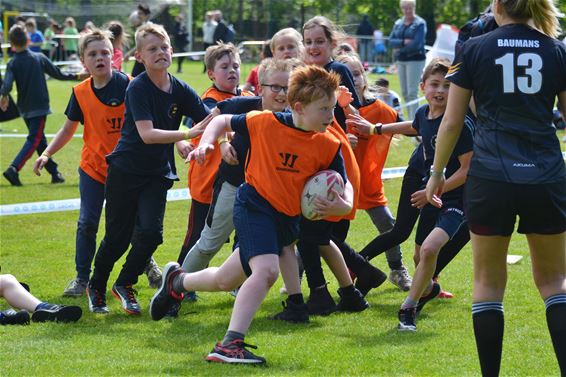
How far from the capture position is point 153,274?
849 centimetres

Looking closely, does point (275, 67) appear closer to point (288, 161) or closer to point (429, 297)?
point (288, 161)

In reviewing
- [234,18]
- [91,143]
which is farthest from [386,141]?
[234,18]

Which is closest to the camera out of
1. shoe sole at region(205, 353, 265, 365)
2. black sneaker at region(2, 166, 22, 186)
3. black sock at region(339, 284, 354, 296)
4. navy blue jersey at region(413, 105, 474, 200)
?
shoe sole at region(205, 353, 265, 365)

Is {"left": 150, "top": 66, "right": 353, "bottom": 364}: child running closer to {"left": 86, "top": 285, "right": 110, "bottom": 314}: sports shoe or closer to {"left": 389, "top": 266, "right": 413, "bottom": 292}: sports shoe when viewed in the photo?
{"left": 86, "top": 285, "right": 110, "bottom": 314}: sports shoe

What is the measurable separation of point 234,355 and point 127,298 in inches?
70.1

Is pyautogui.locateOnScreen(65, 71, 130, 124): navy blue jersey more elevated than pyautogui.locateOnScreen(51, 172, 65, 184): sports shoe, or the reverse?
pyautogui.locateOnScreen(65, 71, 130, 124): navy blue jersey

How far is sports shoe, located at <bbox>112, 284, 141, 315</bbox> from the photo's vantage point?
7324 millimetres

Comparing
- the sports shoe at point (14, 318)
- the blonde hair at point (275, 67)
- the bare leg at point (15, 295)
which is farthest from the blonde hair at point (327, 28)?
the sports shoe at point (14, 318)

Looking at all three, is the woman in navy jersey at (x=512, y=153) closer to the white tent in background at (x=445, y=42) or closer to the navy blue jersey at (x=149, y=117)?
the navy blue jersey at (x=149, y=117)

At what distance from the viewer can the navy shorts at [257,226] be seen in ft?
19.6

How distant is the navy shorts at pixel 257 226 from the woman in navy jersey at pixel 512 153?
137 centimetres

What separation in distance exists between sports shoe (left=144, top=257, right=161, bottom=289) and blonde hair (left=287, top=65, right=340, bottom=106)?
295 cm

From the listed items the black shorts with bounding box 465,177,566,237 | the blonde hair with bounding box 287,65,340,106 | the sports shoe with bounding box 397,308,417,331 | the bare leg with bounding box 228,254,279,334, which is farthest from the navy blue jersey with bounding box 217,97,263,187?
the black shorts with bounding box 465,177,566,237

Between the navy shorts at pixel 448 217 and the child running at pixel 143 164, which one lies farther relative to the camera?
the child running at pixel 143 164
